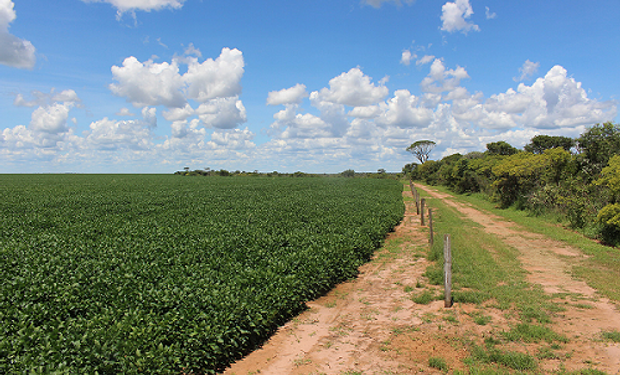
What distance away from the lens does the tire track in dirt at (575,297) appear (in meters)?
5.79

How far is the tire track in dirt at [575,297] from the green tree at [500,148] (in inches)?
1762

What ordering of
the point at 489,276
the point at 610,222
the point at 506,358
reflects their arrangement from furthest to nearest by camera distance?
the point at 610,222
the point at 489,276
the point at 506,358

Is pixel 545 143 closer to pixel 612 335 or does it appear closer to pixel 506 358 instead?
pixel 612 335

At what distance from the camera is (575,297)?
8.38 m

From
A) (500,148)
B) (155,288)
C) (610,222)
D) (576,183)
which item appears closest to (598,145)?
(576,183)

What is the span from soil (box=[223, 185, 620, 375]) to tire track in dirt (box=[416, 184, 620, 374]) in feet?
0.06

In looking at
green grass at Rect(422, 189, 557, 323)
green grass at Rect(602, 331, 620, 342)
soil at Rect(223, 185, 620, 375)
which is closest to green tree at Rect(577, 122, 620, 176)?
green grass at Rect(422, 189, 557, 323)

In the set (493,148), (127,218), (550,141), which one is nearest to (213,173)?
(493,148)

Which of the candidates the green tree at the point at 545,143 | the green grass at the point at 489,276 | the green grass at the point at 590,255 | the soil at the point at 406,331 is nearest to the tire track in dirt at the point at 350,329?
the soil at the point at 406,331

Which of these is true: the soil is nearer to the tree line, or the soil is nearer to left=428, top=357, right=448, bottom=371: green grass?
left=428, top=357, right=448, bottom=371: green grass

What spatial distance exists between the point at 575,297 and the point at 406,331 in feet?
15.9

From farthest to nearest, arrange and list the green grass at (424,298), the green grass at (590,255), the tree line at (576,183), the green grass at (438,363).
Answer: the tree line at (576,183) → the green grass at (590,255) → the green grass at (424,298) → the green grass at (438,363)

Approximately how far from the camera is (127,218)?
1661 centimetres

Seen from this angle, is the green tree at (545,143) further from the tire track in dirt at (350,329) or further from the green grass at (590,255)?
the tire track in dirt at (350,329)
